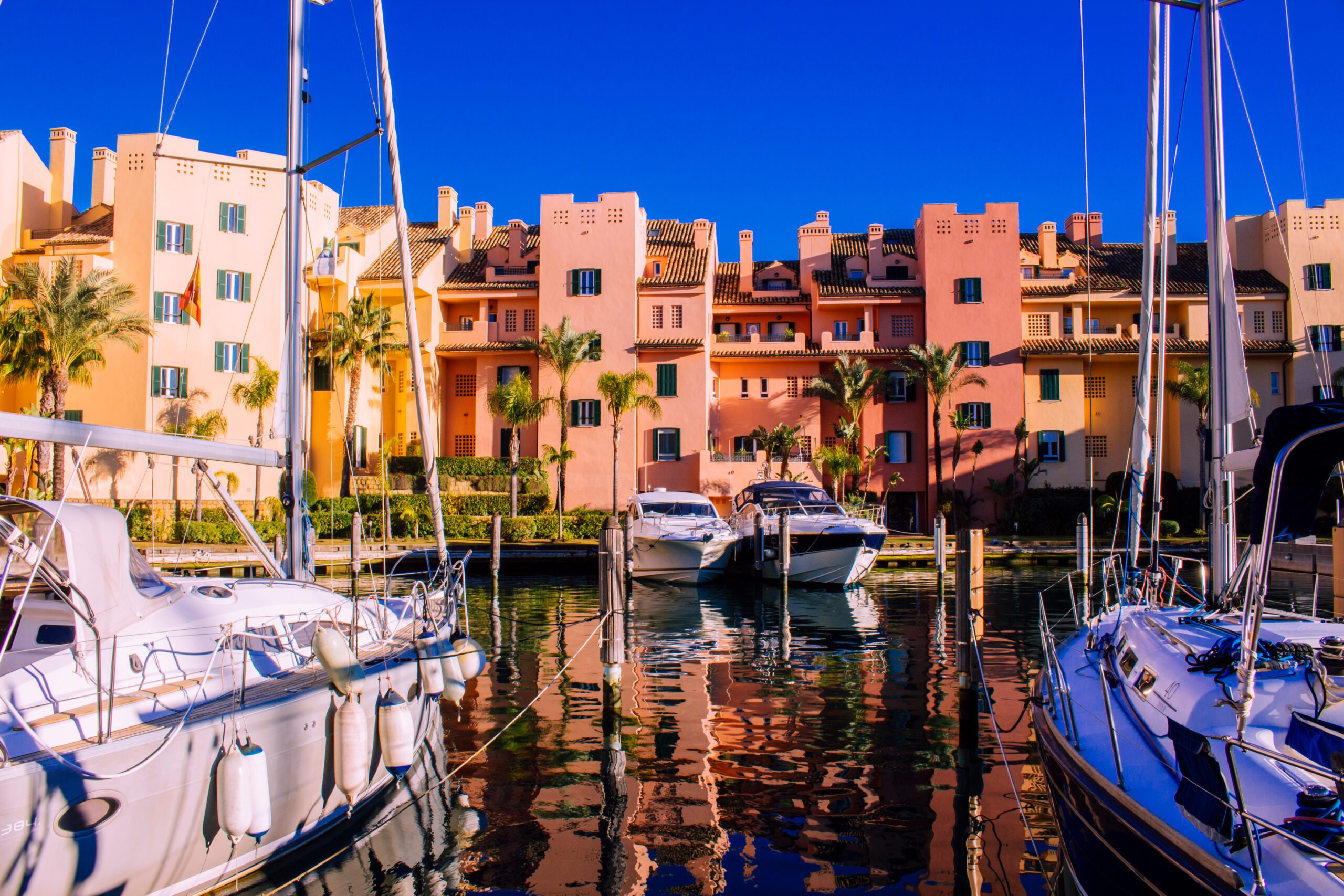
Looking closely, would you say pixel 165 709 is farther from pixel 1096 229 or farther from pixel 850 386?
pixel 1096 229

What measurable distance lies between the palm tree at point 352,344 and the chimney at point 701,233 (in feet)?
53.3

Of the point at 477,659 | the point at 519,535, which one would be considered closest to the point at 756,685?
the point at 477,659

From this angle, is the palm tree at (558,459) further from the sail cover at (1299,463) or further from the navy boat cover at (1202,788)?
the navy boat cover at (1202,788)

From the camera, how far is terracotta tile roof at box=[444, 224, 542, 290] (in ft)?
149

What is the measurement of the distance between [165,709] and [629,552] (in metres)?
19.0

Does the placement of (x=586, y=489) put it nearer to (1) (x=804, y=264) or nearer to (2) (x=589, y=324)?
(2) (x=589, y=324)

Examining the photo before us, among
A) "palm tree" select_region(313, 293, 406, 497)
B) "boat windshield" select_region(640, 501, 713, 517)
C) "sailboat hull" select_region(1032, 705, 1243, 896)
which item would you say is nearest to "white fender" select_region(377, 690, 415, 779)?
"sailboat hull" select_region(1032, 705, 1243, 896)

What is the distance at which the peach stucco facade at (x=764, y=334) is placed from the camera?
140ft

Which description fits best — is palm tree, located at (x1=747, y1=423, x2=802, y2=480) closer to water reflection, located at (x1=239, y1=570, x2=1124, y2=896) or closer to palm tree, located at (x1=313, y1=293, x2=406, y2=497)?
palm tree, located at (x1=313, y1=293, x2=406, y2=497)

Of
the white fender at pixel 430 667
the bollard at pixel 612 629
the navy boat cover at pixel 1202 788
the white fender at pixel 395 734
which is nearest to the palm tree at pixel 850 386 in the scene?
the bollard at pixel 612 629

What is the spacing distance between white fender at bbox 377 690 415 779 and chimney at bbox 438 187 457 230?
4503 centimetres

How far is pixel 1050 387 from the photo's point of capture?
4456cm

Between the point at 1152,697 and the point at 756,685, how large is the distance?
768 cm

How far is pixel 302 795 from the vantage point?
752 centimetres
